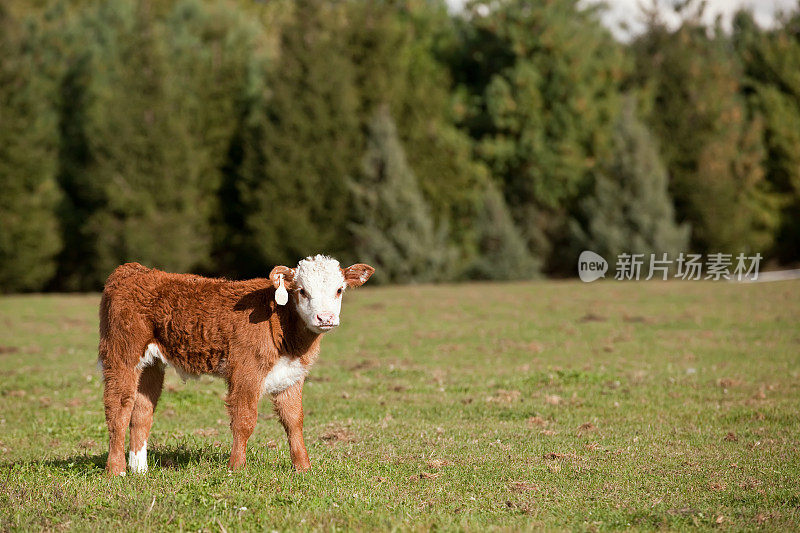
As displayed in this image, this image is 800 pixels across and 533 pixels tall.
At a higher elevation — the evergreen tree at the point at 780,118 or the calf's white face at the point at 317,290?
the evergreen tree at the point at 780,118

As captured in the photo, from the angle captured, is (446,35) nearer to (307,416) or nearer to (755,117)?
(755,117)

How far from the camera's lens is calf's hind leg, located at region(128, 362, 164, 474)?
9094 mm

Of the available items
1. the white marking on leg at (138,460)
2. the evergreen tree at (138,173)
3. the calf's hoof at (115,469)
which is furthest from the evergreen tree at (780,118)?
the calf's hoof at (115,469)

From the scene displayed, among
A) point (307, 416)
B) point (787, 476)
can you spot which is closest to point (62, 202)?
point (307, 416)

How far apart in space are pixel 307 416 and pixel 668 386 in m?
5.71

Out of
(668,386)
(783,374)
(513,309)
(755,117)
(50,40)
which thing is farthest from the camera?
(755,117)

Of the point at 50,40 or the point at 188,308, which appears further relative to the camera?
the point at 50,40

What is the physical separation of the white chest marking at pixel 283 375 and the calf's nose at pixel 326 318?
2.19 ft

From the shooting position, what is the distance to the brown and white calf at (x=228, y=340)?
8.62m

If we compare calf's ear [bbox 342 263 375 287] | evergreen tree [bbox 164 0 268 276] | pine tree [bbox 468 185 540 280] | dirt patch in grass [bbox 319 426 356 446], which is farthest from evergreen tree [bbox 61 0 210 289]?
calf's ear [bbox 342 263 375 287]

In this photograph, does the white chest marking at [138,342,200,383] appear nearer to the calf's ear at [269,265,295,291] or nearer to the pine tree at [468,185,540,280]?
the calf's ear at [269,265,295,291]

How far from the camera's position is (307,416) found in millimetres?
12344

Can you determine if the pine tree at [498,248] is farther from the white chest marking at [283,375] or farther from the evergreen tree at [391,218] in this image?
the white chest marking at [283,375]

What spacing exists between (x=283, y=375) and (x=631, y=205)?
35844 millimetres
